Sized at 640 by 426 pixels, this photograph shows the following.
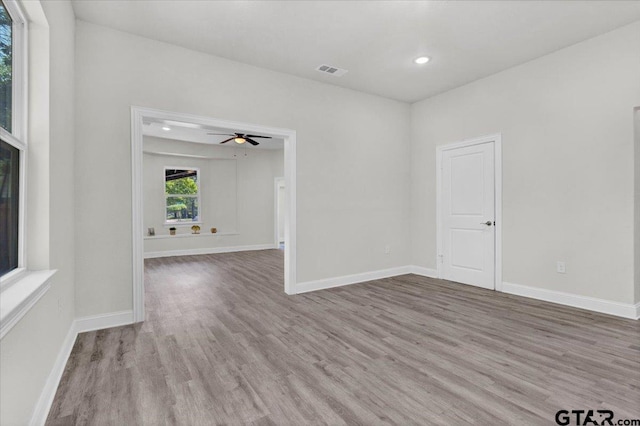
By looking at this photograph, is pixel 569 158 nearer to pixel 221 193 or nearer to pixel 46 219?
pixel 46 219

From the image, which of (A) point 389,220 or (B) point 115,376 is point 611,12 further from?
(B) point 115,376

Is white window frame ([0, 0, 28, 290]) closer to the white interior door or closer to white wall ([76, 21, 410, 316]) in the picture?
white wall ([76, 21, 410, 316])

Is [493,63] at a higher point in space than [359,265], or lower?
higher

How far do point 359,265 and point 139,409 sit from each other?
358 centimetres

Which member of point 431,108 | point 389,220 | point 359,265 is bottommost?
point 359,265

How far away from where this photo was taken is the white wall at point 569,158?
3.34 m

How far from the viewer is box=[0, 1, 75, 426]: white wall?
1427mm

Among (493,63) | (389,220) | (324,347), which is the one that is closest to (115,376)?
(324,347)

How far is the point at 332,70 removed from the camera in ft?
14.0

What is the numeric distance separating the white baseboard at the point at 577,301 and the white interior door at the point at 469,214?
34 centimetres

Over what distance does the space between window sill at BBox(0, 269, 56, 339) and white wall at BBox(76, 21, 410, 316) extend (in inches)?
55.9

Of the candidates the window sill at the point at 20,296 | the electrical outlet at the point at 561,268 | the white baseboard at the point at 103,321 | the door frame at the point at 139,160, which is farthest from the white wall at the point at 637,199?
the white baseboard at the point at 103,321

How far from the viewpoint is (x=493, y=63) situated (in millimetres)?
4074

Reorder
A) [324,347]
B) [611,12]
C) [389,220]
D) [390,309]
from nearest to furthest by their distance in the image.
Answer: [324,347] < [611,12] < [390,309] < [389,220]
